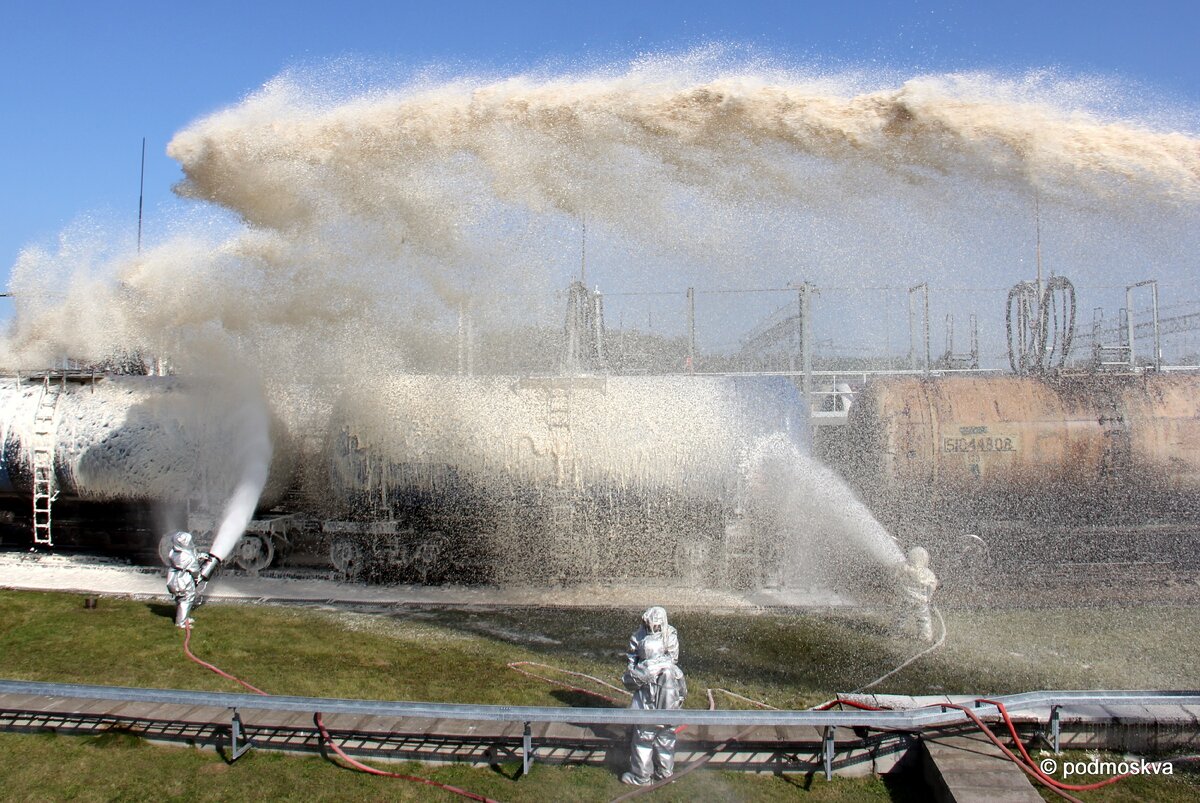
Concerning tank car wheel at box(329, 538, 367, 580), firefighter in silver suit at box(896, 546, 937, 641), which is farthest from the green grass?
tank car wheel at box(329, 538, 367, 580)

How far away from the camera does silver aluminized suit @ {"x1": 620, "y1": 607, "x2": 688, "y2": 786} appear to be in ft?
16.4

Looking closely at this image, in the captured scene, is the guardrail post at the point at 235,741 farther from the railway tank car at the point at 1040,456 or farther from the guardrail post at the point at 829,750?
the railway tank car at the point at 1040,456

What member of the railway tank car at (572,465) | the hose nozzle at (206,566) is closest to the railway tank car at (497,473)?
the railway tank car at (572,465)

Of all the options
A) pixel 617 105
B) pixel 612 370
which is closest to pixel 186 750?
pixel 617 105

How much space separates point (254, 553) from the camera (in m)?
11.7

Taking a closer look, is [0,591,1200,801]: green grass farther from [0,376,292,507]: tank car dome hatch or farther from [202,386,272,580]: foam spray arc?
[0,376,292,507]: tank car dome hatch

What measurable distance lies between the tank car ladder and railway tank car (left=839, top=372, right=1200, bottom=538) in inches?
478

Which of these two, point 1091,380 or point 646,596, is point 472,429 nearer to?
point 646,596

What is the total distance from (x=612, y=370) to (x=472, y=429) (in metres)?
6.26

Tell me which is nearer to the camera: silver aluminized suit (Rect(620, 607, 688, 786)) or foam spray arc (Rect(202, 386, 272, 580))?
silver aluminized suit (Rect(620, 607, 688, 786))

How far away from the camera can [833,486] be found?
10.6 meters

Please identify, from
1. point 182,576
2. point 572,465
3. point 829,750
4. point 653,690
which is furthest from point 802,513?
point 182,576

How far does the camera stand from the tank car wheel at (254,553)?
1169 cm

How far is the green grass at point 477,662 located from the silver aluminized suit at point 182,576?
10.4 inches
